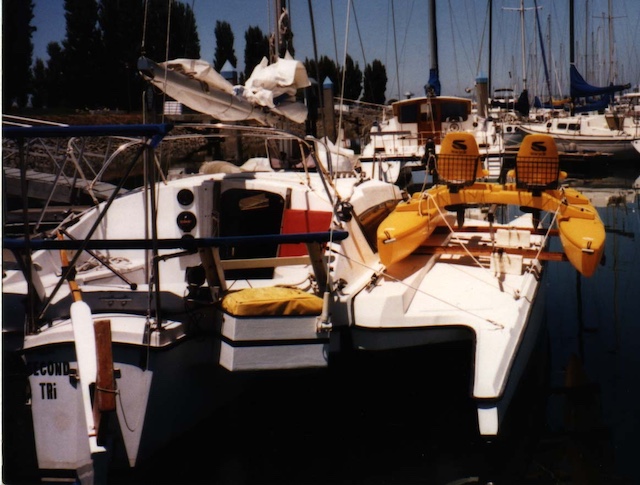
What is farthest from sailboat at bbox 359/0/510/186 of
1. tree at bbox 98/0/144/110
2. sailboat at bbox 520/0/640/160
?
sailboat at bbox 520/0/640/160

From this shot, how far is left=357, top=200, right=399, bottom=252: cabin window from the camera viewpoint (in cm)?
734

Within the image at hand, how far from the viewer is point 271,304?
16.4 feet

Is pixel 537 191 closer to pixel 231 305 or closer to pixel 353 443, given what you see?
pixel 353 443

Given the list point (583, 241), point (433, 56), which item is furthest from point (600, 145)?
point (583, 241)

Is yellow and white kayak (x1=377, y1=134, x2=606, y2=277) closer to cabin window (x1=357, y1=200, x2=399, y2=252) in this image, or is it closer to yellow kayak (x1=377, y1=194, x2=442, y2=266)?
yellow kayak (x1=377, y1=194, x2=442, y2=266)

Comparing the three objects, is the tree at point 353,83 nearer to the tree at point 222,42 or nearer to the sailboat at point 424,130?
the tree at point 222,42

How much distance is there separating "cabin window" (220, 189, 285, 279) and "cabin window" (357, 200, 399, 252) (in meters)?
0.92

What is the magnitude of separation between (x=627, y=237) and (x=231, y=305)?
36.2 ft

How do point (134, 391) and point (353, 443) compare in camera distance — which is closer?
point (134, 391)

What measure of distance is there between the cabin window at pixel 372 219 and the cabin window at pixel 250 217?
0.92 metres

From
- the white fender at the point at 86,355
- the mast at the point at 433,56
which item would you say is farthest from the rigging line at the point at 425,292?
the mast at the point at 433,56

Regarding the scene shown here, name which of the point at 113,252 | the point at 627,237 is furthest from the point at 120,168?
A: the point at 113,252

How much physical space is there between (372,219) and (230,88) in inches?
82.9

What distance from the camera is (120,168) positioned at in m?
30.7
